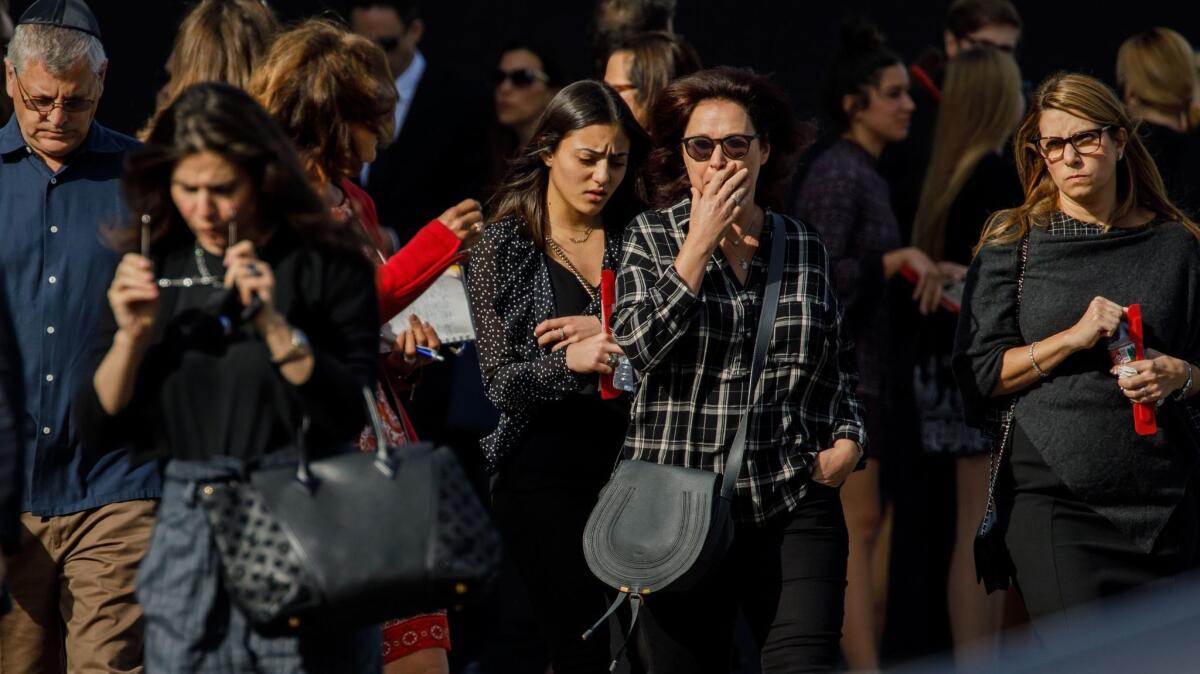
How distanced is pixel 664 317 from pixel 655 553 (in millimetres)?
618

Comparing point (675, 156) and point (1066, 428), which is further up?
point (675, 156)

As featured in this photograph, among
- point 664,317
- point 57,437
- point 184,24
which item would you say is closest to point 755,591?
point 664,317

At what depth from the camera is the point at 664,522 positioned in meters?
4.91

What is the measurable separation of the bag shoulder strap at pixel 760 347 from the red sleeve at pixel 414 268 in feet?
3.13

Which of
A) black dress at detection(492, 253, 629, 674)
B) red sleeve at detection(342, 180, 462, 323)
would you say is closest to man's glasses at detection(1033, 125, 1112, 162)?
black dress at detection(492, 253, 629, 674)

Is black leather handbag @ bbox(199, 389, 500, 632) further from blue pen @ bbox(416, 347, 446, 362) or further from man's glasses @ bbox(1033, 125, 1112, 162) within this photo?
man's glasses @ bbox(1033, 125, 1112, 162)

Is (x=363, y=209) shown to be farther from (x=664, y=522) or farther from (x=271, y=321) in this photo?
(x=271, y=321)

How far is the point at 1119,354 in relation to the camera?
5.20 metres

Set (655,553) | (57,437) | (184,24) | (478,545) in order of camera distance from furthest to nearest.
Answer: (184,24)
(57,437)
(655,553)
(478,545)

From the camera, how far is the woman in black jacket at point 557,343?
5.41 meters

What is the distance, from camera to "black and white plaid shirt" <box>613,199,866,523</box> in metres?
5.02

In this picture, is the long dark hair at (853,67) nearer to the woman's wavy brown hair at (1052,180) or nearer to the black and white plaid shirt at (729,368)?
the woman's wavy brown hair at (1052,180)

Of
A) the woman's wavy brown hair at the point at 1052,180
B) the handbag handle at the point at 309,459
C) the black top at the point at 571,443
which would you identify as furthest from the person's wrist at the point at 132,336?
the woman's wavy brown hair at the point at 1052,180

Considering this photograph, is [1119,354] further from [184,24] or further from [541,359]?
[184,24]
